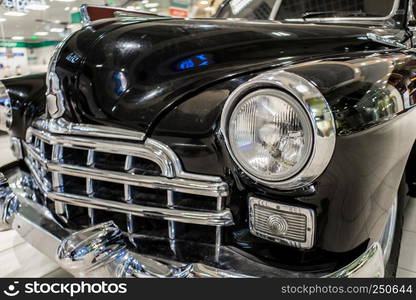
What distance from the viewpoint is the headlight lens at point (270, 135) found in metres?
0.87

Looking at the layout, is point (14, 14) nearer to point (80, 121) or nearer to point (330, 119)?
point (80, 121)

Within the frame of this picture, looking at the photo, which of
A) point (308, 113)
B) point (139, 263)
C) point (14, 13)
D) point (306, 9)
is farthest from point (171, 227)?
point (14, 13)

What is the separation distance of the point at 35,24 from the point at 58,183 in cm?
711

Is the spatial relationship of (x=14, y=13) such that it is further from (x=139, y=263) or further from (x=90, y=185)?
Result: (x=139, y=263)

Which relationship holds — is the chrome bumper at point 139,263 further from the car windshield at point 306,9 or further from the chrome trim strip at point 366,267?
the car windshield at point 306,9

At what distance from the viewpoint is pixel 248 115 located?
93 centimetres

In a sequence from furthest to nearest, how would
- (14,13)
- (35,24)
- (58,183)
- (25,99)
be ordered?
(35,24)
(14,13)
(25,99)
(58,183)

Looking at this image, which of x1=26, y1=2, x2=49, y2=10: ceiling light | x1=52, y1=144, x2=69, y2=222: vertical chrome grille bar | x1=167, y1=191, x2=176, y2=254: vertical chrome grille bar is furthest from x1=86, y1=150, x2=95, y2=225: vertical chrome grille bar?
x1=26, y1=2, x2=49, y2=10: ceiling light

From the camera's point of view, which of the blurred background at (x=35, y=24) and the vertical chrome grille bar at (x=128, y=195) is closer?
the vertical chrome grille bar at (x=128, y=195)

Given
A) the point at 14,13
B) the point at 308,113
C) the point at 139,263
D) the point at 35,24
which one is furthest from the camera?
the point at 35,24

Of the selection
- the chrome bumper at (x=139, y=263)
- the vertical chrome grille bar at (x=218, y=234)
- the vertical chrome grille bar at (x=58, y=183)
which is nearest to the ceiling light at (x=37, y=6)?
the vertical chrome grille bar at (x=58, y=183)

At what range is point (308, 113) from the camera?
0.84 m

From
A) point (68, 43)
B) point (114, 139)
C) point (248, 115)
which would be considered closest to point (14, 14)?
point (68, 43)

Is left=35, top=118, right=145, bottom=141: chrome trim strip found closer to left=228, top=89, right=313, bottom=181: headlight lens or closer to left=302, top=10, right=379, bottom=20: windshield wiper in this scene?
left=228, top=89, right=313, bottom=181: headlight lens
